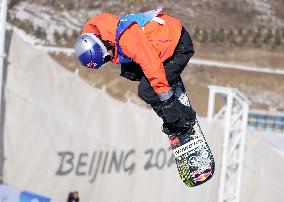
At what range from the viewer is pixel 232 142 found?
53.8 ft

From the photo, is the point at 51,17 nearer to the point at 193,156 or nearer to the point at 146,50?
the point at 193,156

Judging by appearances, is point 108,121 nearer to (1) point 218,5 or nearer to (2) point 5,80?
(2) point 5,80

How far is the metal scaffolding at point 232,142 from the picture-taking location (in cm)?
1595

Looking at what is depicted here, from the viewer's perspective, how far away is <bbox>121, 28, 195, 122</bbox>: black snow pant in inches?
294

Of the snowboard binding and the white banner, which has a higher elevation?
the snowboard binding

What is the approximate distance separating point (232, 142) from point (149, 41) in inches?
371

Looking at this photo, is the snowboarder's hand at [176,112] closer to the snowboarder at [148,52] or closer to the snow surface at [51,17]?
the snowboarder at [148,52]

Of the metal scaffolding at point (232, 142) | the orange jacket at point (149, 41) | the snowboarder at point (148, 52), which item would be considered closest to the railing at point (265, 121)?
the metal scaffolding at point (232, 142)


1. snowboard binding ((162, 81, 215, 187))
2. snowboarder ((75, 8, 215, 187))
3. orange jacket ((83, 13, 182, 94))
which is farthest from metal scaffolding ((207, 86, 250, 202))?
orange jacket ((83, 13, 182, 94))

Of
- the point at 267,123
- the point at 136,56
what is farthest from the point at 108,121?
the point at 267,123

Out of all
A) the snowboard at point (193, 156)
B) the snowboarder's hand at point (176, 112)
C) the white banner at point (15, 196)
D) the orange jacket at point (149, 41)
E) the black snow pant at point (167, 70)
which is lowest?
the white banner at point (15, 196)

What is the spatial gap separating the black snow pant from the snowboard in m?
0.83

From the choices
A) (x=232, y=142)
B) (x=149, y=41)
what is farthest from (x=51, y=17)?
(x=149, y=41)

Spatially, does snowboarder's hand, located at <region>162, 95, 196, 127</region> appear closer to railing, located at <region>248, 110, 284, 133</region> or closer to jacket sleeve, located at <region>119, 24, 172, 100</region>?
jacket sleeve, located at <region>119, 24, 172, 100</region>
